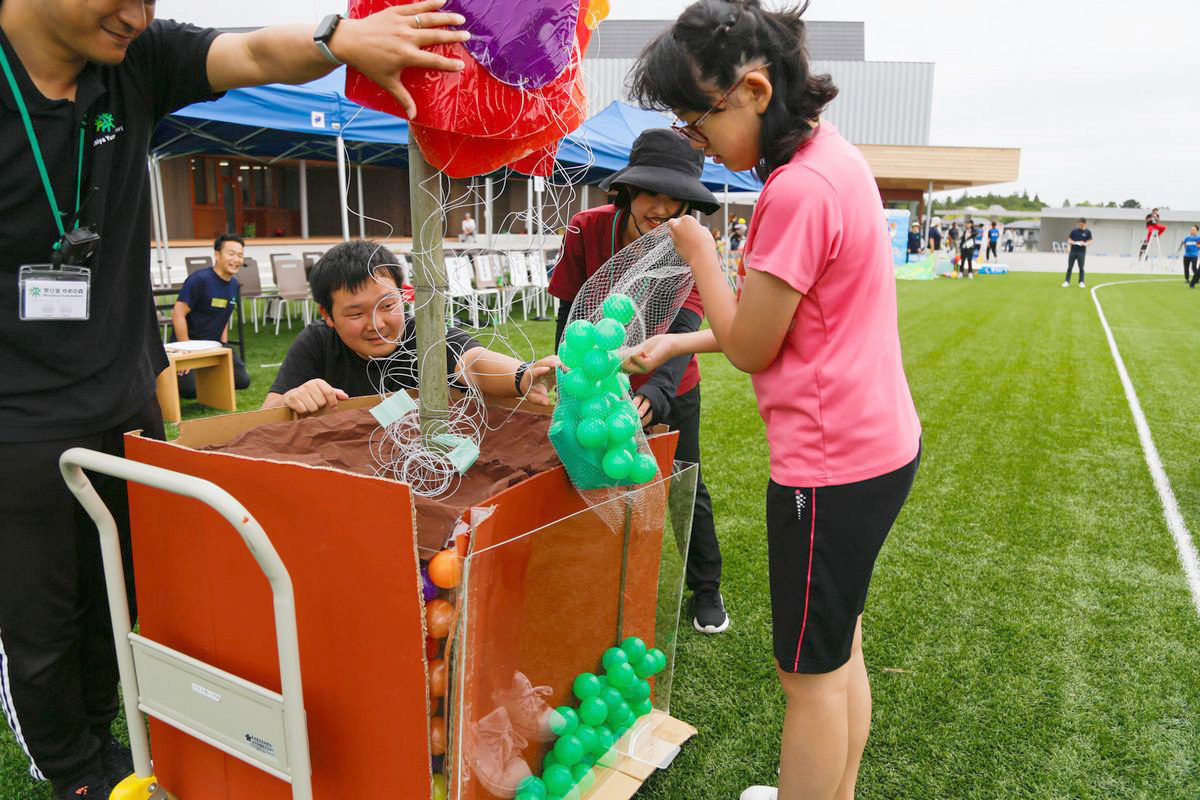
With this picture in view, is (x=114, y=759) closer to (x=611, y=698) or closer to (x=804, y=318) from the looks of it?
(x=611, y=698)

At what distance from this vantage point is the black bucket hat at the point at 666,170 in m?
2.13

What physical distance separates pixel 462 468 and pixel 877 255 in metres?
0.88

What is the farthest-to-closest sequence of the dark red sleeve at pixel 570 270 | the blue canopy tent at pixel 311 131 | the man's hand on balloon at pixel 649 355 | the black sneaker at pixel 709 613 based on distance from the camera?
the blue canopy tent at pixel 311 131 < the black sneaker at pixel 709 613 < the dark red sleeve at pixel 570 270 < the man's hand on balloon at pixel 649 355

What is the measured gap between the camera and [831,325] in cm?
137

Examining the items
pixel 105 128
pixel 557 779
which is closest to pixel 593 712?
pixel 557 779

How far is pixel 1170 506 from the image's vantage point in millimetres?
4094

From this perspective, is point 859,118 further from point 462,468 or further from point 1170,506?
point 462,468

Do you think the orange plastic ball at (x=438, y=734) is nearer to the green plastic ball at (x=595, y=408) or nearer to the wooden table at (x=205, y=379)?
the green plastic ball at (x=595, y=408)

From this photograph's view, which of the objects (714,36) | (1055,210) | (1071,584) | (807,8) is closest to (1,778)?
(714,36)

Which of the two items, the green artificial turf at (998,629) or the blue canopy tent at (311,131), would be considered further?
the blue canopy tent at (311,131)

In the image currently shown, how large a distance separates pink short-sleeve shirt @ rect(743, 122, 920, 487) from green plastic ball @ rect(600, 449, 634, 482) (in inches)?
11.0

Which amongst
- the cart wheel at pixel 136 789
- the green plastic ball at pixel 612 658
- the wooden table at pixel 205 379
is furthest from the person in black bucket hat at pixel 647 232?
the wooden table at pixel 205 379

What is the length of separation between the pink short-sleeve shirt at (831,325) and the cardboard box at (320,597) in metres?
Result: 0.51

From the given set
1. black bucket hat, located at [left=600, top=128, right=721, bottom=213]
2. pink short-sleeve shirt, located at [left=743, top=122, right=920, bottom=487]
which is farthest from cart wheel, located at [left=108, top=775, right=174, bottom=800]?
black bucket hat, located at [left=600, top=128, right=721, bottom=213]
